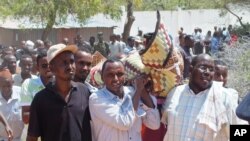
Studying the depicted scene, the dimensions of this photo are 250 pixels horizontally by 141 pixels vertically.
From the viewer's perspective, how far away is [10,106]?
5762mm

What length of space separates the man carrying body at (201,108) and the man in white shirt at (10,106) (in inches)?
73.7

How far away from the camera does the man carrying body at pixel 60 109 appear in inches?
160

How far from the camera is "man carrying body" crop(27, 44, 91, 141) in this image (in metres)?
4.05

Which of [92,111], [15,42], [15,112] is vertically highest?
[92,111]

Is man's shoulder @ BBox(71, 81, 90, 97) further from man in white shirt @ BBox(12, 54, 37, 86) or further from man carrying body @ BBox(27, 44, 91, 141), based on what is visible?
man in white shirt @ BBox(12, 54, 37, 86)

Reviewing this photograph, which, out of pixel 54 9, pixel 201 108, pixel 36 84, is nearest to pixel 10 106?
pixel 36 84

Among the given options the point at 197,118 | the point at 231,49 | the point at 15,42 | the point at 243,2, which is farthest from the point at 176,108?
the point at 15,42

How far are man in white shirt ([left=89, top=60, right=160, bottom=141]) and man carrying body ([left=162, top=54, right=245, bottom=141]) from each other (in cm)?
32

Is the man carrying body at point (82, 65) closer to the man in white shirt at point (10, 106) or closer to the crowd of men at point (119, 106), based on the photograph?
the crowd of men at point (119, 106)

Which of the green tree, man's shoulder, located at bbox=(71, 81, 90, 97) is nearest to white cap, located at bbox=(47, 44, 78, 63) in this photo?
man's shoulder, located at bbox=(71, 81, 90, 97)

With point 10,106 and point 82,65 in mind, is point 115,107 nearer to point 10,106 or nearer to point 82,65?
point 82,65

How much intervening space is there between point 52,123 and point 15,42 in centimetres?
2975

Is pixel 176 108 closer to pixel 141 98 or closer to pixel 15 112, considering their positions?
pixel 141 98

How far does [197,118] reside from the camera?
432cm
